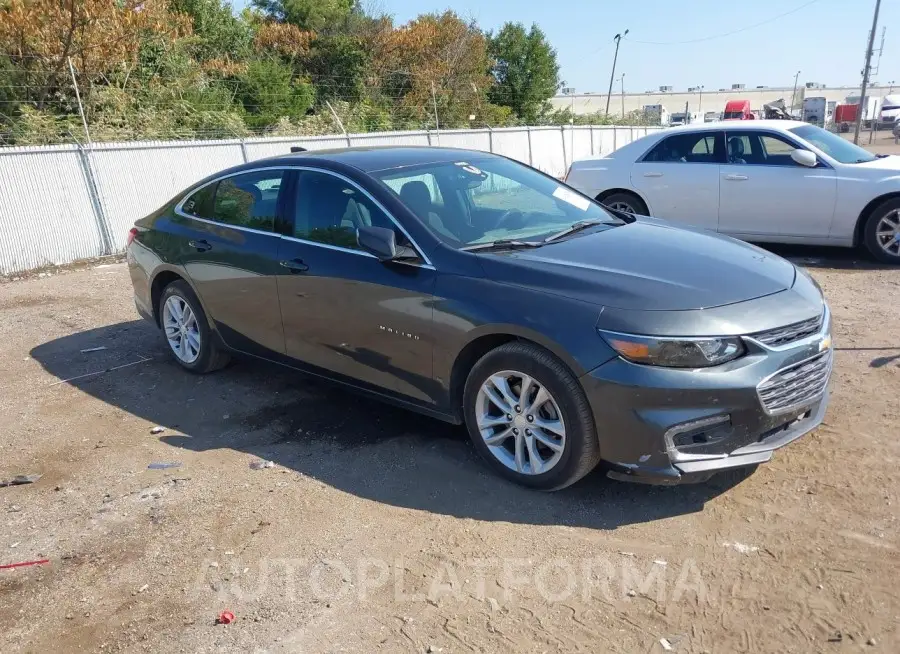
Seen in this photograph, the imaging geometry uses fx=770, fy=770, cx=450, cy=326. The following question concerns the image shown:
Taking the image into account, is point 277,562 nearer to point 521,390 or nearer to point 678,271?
point 521,390

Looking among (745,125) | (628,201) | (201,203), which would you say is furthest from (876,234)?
(201,203)

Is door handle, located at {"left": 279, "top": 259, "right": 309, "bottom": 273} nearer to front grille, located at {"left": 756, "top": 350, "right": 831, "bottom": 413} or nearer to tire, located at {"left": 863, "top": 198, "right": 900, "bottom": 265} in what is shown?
front grille, located at {"left": 756, "top": 350, "right": 831, "bottom": 413}

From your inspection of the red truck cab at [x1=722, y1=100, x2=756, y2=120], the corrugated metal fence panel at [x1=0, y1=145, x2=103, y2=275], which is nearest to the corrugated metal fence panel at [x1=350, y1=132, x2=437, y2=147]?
the corrugated metal fence panel at [x1=0, y1=145, x2=103, y2=275]

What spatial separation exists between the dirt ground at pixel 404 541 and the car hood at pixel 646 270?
1.00 metres

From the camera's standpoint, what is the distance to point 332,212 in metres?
4.75

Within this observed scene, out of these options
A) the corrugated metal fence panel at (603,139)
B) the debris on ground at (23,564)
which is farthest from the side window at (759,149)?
the corrugated metal fence panel at (603,139)

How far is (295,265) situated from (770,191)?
6255mm

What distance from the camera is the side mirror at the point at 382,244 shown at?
13.6 feet

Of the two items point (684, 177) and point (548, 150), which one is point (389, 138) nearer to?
point (548, 150)

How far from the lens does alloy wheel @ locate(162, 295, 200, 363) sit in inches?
232

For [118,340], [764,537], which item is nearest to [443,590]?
[764,537]

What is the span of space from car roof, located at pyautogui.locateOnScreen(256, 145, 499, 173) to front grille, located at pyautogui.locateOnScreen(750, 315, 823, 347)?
7.68 feet

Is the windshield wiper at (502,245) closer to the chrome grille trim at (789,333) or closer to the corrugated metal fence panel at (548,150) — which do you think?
the chrome grille trim at (789,333)

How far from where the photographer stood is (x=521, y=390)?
3.84 meters
